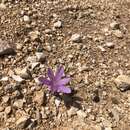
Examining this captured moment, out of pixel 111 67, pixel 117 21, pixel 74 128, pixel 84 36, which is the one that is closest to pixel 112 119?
pixel 74 128

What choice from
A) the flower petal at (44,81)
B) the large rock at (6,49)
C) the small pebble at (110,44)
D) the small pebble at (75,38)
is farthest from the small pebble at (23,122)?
the small pebble at (110,44)

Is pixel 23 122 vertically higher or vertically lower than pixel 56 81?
lower

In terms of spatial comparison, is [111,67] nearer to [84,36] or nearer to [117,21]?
→ [84,36]

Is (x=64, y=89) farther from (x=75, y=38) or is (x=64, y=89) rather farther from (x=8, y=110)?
(x=75, y=38)

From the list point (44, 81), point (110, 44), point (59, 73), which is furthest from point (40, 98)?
point (110, 44)

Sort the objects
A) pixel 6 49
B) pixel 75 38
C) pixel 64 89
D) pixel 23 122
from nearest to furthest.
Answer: pixel 23 122 → pixel 64 89 → pixel 6 49 → pixel 75 38

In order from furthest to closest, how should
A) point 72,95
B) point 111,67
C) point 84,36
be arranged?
1. point 84,36
2. point 111,67
3. point 72,95
